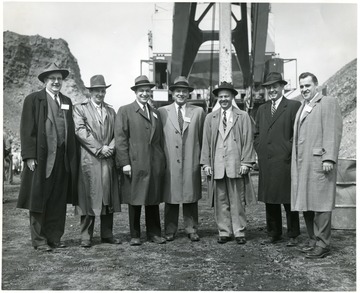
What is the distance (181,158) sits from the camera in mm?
4973

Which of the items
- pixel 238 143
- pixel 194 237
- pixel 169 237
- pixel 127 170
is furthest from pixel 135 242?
pixel 238 143

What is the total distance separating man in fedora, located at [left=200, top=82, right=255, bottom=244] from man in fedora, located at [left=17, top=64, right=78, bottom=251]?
154 centimetres

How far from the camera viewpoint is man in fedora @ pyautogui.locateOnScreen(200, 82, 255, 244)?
4777 mm

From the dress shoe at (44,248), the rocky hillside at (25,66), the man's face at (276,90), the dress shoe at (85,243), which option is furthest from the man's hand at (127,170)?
the rocky hillside at (25,66)

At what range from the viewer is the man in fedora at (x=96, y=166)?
4.63m

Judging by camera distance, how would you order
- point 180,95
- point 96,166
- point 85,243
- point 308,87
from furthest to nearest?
point 180,95, point 96,166, point 85,243, point 308,87

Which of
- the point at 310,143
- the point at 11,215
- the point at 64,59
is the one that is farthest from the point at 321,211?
the point at 64,59

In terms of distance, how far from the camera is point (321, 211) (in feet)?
13.2

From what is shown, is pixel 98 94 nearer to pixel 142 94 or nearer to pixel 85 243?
pixel 142 94

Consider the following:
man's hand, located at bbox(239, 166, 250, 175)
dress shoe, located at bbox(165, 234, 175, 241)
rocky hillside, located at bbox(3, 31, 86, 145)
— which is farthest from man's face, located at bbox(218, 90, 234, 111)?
rocky hillside, located at bbox(3, 31, 86, 145)

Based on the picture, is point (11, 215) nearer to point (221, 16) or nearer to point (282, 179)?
point (282, 179)

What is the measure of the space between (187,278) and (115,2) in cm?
278

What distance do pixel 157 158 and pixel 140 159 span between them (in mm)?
204

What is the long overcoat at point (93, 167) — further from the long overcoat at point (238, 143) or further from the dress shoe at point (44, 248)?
the long overcoat at point (238, 143)
